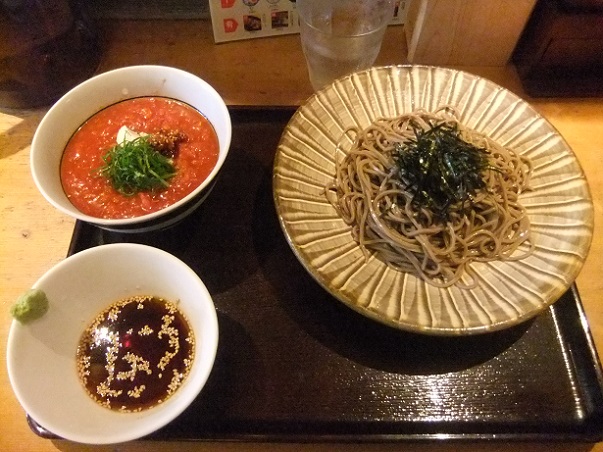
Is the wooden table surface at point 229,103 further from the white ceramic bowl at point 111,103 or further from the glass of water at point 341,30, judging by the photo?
the white ceramic bowl at point 111,103

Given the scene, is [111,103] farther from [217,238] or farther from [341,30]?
[341,30]

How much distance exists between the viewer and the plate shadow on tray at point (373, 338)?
1468 mm

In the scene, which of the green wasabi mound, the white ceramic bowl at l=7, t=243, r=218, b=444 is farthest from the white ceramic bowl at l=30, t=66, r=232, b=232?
the green wasabi mound

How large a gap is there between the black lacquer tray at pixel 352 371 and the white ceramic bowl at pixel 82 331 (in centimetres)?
19

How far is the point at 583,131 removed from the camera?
6.92 ft

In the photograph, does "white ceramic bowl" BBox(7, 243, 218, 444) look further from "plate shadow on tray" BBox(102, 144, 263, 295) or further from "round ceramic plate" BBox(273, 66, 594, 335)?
"round ceramic plate" BBox(273, 66, 594, 335)

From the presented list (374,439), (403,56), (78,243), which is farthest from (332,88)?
(374,439)

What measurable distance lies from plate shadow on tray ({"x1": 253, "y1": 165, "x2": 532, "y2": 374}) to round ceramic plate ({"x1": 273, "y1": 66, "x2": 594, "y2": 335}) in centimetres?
13

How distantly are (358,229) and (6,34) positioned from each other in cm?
157

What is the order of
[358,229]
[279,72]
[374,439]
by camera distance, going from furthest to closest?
[279,72] < [358,229] < [374,439]

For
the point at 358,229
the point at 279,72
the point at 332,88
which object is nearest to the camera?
the point at 358,229

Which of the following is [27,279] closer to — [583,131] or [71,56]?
[71,56]

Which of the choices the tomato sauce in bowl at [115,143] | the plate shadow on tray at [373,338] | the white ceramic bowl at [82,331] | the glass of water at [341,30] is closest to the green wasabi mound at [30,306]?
the white ceramic bowl at [82,331]

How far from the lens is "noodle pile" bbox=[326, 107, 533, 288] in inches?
63.1
